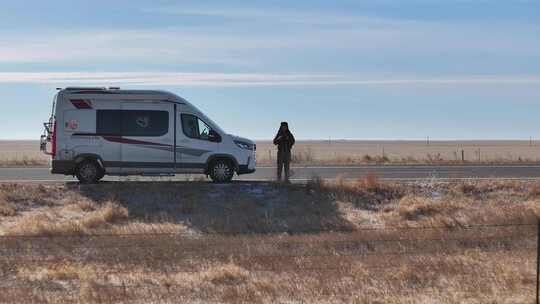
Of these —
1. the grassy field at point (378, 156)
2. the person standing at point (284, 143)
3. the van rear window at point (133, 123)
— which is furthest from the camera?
the grassy field at point (378, 156)

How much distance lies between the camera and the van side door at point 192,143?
23766 mm

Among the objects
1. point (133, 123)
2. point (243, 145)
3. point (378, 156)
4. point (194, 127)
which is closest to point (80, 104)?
point (133, 123)

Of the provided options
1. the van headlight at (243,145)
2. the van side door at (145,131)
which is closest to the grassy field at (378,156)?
the van headlight at (243,145)

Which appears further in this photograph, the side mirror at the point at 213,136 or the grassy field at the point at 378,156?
the grassy field at the point at 378,156

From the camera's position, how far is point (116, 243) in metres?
17.6

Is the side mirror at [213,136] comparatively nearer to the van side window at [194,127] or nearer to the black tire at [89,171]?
the van side window at [194,127]

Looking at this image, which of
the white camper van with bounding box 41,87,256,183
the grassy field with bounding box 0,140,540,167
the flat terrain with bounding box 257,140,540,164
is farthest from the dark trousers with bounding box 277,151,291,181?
the flat terrain with bounding box 257,140,540,164

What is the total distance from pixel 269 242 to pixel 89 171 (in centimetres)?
789

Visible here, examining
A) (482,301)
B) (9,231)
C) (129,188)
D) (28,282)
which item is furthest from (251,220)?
(482,301)

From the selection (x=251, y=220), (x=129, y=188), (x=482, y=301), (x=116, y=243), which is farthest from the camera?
(x=129, y=188)

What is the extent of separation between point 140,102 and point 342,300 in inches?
515

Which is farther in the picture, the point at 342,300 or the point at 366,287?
the point at 366,287

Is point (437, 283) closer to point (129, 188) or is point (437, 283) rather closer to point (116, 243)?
point (116, 243)

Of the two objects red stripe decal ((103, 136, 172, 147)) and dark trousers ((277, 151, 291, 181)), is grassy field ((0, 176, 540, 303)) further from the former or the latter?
red stripe decal ((103, 136, 172, 147))
